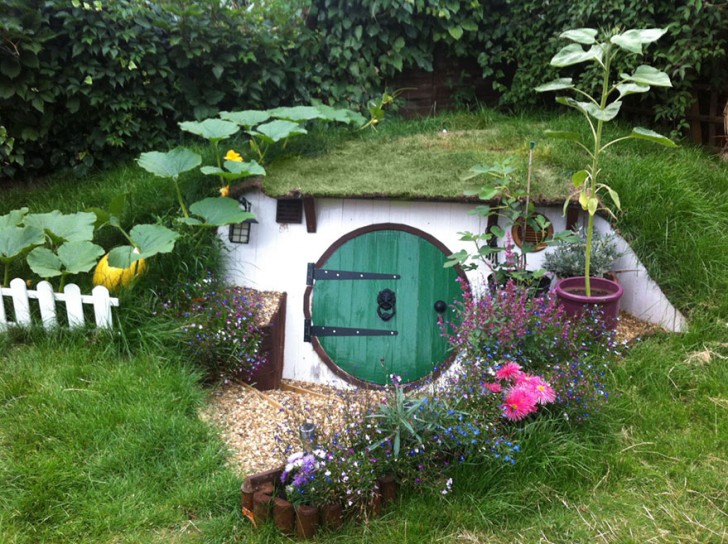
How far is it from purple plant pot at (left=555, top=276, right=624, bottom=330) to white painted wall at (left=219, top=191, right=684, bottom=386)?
2.41ft

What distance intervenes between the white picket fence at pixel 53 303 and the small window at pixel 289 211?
1.35 meters

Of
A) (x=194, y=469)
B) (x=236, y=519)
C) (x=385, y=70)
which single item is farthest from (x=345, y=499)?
(x=385, y=70)

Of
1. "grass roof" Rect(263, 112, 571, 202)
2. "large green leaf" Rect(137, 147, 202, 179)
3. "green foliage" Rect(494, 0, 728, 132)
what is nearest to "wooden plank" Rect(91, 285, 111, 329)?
"large green leaf" Rect(137, 147, 202, 179)

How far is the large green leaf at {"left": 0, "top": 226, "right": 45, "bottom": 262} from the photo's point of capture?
3875mm

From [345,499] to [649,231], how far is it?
2807mm

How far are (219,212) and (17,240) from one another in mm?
1266

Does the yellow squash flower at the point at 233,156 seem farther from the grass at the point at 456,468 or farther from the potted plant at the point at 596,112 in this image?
the potted plant at the point at 596,112

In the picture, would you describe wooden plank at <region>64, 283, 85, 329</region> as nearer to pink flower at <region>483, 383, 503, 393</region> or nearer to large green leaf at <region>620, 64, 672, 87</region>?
pink flower at <region>483, 383, 503, 393</region>

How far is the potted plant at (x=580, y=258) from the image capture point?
3949 mm

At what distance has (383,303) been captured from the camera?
451 centimetres

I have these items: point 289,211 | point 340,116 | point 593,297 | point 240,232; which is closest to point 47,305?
point 240,232

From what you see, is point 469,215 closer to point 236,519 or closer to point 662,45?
point 662,45

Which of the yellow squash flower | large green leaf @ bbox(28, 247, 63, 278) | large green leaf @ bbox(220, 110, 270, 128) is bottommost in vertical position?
large green leaf @ bbox(28, 247, 63, 278)

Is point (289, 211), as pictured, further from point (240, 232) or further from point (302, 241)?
point (240, 232)
